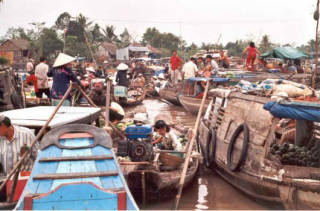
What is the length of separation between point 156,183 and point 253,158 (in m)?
1.50

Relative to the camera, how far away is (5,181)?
430 cm

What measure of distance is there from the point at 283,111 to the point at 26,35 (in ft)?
161

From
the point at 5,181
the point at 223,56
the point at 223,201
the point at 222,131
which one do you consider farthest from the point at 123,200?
the point at 223,56

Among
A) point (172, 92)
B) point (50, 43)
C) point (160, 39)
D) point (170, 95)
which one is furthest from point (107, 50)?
point (172, 92)

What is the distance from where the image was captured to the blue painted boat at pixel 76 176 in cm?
347

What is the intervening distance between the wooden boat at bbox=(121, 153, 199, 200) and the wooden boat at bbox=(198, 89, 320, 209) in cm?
109

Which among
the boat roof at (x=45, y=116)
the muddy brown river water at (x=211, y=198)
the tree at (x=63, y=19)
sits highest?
the tree at (x=63, y=19)

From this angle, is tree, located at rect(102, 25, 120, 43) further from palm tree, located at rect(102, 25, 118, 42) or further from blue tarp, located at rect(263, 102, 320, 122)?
blue tarp, located at rect(263, 102, 320, 122)

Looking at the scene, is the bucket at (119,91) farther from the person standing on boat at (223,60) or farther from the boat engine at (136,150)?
the boat engine at (136,150)

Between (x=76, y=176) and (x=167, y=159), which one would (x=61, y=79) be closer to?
(x=167, y=159)

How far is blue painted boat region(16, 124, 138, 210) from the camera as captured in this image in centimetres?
347

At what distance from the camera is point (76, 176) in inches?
152

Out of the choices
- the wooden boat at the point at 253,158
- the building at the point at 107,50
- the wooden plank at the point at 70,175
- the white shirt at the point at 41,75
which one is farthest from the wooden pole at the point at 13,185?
the building at the point at 107,50

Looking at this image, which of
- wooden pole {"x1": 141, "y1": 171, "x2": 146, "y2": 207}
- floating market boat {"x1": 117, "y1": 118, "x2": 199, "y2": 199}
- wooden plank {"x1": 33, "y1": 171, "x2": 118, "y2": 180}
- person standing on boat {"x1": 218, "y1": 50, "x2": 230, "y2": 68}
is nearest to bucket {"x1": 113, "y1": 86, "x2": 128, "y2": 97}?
person standing on boat {"x1": 218, "y1": 50, "x2": 230, "y2": 68}
